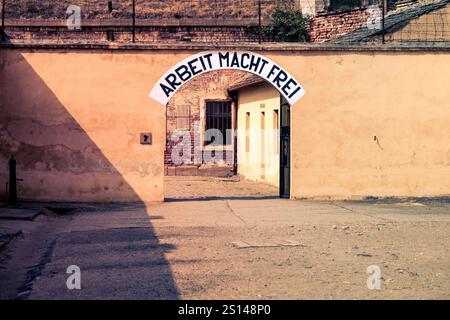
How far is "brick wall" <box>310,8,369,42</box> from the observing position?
2770 cm

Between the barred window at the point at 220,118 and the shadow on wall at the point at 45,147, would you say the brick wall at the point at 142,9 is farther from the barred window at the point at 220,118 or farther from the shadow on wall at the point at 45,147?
the shadow on wall at the point at 45,147

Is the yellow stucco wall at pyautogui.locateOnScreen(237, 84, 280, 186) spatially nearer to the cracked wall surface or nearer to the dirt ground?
the cracked wall surface

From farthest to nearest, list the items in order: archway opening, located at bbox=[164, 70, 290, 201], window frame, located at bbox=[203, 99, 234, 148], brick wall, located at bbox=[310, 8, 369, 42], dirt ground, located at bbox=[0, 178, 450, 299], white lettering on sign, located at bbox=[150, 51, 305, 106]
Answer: window frame, located at bbox=[203, 99, 234, 148] → brick wall, located at bbox=[310, 8, 369, 42] → archway opening, located at bbox=[164, 70, 290, 201] → white lettering on sign, located at bbox=[150, 51, 305, 106] → dirt ground, located at bbox=[0, 178, 450, 299]

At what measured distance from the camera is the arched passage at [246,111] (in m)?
17.4

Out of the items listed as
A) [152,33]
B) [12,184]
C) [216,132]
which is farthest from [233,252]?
[152,33]

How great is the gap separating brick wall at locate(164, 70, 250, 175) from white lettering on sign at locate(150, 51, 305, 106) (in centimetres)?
1152

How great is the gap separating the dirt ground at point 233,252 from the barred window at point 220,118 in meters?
13.6

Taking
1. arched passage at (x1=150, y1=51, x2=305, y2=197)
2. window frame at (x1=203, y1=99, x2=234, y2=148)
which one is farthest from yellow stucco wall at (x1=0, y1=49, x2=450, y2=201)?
window frame at (x1=203, y1=99, x2=234, y2=148)

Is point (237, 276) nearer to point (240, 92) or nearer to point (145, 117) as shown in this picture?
point (145, 117)

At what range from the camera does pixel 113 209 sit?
16.1 m

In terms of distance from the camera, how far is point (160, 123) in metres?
17.3

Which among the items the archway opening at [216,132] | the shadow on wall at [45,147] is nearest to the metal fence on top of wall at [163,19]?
the archway opening at [216,132]

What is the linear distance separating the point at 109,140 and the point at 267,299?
34.6 ft

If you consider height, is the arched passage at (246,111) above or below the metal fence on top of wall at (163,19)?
below
